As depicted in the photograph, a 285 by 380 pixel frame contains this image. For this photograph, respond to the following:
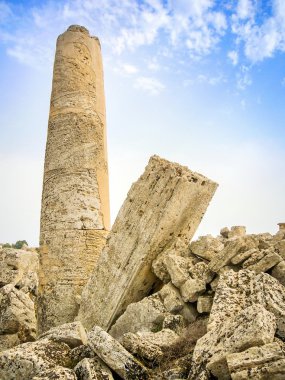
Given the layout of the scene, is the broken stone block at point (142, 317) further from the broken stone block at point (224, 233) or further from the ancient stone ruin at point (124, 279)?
the broken stone block at point (224, 233)

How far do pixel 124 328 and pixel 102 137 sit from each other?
4.60m

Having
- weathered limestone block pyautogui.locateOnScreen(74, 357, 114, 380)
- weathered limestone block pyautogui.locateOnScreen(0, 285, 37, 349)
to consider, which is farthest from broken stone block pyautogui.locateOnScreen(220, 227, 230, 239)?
weathered limestone block pyautogui.locateOnScreen(74, 357, 114, 380)

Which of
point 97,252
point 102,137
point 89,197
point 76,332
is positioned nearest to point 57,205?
point 89,197

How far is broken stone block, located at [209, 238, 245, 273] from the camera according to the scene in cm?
595

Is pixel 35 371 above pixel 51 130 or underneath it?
underneath

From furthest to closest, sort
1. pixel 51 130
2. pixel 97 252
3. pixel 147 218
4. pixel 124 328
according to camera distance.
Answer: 1. pixel 51 130
2. pixel 97 252
3. pixel 147 218
4. pixel 124 328

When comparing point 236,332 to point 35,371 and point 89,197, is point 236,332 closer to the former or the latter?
point 35,371

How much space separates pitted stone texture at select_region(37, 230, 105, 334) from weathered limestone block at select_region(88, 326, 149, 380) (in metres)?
3.45

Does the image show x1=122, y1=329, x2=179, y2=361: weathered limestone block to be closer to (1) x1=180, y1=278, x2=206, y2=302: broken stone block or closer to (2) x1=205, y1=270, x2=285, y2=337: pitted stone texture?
(2) x1=205, y1=270, x2=285, y2=337: pitted stone texture

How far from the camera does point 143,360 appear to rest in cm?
441

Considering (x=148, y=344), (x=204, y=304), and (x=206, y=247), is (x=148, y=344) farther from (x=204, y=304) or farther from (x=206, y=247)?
(x=206, y=247)

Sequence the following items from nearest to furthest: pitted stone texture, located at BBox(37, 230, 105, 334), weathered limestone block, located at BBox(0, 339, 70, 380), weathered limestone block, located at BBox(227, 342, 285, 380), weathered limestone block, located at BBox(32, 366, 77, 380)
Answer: weathered limestone block, located at BBox(227, 342, 285, 380)
weathered limestone block, located at BBox(32, 366, 77, 380)
weathered limestone block, located at BBox(0, 339, 70, 380)
pitted stone texture, located at BBox(37, 230, 105, 334)

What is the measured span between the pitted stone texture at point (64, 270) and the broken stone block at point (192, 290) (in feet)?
8.78

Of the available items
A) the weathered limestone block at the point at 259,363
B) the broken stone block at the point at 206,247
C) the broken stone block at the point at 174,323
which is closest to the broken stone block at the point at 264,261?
the broken stone block at the point at 206,247
